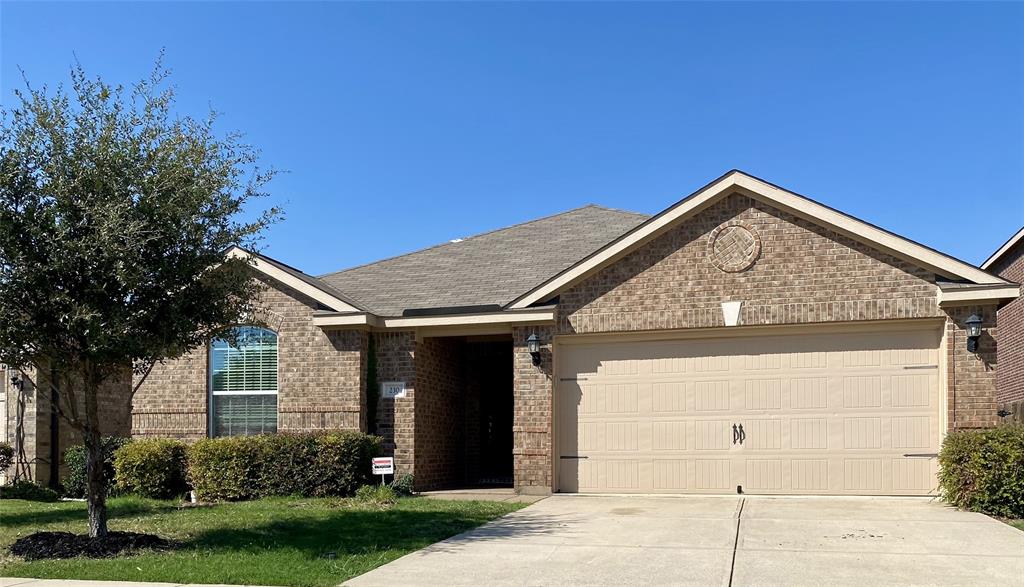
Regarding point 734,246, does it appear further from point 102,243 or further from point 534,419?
point 102,243

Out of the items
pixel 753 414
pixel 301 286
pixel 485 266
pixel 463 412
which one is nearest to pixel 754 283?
pixel 753 414

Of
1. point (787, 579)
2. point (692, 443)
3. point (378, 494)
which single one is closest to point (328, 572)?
point (787, 579)

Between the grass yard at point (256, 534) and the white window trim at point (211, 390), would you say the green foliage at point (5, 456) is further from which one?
the white window trim at point (211, 390)

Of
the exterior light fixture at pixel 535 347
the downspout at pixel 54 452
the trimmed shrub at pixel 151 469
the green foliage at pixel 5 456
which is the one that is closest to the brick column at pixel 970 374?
the exterior light fixture at pixel 535 347

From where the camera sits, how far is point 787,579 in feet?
26.1

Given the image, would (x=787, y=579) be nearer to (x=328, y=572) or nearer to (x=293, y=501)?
(x=328, y=572)

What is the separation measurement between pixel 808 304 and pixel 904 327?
141cm

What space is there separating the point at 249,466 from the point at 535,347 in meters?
5.13

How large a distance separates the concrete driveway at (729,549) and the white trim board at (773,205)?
3.48 m

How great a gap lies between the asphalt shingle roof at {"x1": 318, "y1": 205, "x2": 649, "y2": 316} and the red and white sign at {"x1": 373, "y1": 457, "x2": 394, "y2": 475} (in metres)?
2.76

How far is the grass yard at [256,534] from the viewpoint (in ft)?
28.5

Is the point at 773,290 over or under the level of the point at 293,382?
over

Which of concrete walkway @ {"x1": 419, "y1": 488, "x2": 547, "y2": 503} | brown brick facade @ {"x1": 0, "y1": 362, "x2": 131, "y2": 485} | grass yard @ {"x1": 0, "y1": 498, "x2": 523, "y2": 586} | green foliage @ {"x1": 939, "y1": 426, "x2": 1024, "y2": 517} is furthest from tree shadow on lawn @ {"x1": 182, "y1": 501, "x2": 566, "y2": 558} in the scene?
brown brick facade @ {"x1": 0, "y1": 362, "x2": 131, "y2": 485}

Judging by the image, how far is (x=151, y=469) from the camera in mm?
15750
